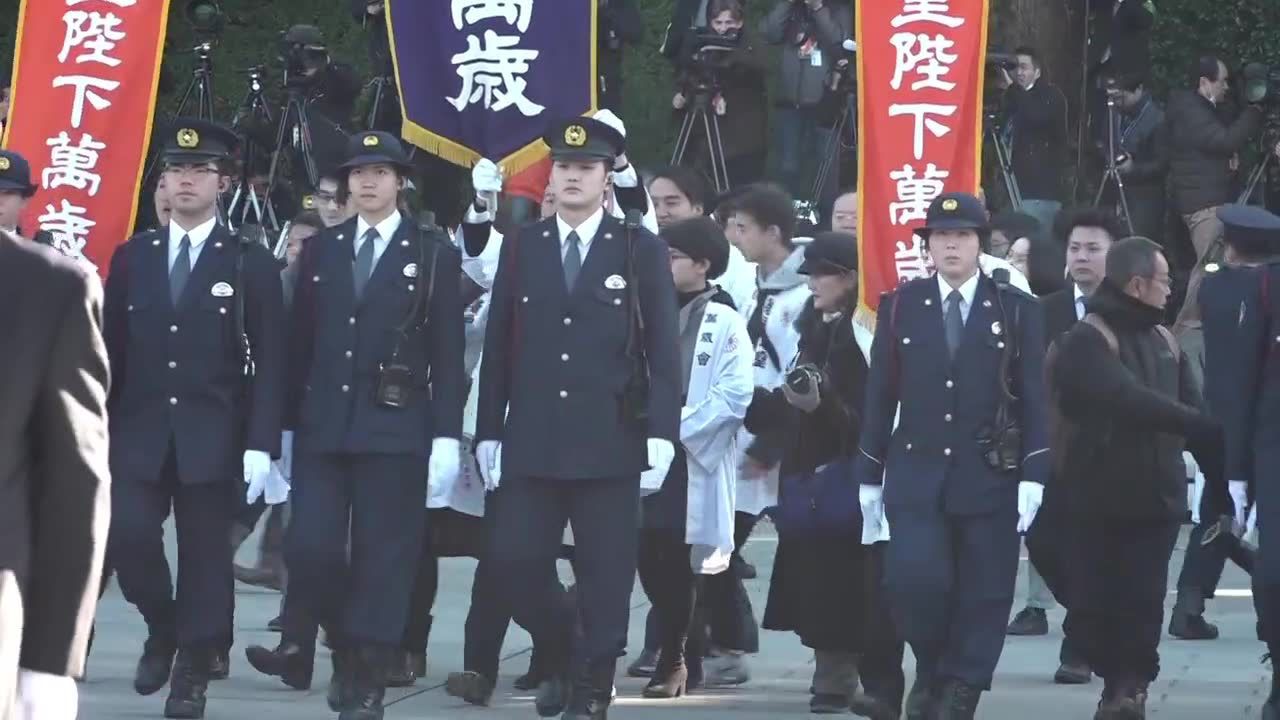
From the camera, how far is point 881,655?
875 centimetres

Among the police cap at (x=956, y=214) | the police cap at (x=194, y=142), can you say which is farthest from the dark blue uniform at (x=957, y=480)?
the police cap at (x=194, y=142)

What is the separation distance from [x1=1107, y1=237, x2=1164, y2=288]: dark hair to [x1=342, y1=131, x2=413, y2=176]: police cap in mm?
2425

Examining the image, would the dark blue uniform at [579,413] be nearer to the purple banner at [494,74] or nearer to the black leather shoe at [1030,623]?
the purple banner at [494,74]

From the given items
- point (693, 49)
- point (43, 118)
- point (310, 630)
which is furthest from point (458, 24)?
point (693, 49)

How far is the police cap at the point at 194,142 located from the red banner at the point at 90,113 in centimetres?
74

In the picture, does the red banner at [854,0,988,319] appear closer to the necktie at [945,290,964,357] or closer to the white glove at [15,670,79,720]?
the necktie at [945,290,964,357]

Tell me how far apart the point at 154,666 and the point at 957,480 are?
2.84 metres

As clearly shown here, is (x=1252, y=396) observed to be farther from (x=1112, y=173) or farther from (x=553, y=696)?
(x=1112, y=173)

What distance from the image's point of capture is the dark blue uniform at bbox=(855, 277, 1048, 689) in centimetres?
816

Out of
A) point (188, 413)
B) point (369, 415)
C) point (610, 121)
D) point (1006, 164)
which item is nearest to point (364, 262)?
point (369, 415)

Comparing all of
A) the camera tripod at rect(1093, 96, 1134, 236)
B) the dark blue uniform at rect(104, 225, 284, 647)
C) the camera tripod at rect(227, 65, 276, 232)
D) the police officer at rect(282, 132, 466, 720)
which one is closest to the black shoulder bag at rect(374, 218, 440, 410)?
the police officer at rect(282, 132, 466, 720)

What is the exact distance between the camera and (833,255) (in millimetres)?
9211

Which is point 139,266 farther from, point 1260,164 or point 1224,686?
point 1260,164

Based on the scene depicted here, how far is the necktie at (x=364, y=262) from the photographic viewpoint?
855 centimetres
